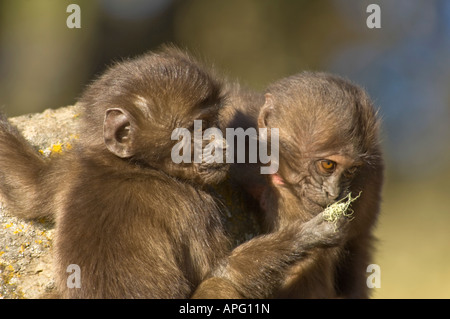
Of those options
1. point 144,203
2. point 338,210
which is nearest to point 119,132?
point 144,203

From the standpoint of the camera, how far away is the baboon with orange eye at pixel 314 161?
18.0 ft

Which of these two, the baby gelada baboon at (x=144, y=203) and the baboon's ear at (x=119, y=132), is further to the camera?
the baboon's ear at (x=119, y=132)

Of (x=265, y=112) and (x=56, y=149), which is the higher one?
(x=265, y=112)

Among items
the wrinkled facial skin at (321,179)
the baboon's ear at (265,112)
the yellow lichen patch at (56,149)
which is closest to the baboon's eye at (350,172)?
the wrinkled facial skin at (321,179)

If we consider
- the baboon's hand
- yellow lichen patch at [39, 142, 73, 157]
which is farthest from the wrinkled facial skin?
yellow lichen patch at [39, 142, 73, 157]

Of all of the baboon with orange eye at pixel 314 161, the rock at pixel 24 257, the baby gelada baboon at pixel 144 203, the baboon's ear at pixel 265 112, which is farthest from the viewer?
the baboon's ear at pixel 265 112

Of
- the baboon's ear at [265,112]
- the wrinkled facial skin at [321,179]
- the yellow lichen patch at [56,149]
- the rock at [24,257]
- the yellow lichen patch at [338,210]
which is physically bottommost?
the rock at [24,257]

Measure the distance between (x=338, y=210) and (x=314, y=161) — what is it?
552 mm

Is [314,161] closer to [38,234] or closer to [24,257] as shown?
[38,234]

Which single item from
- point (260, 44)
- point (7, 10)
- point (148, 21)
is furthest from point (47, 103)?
point (260, 44)

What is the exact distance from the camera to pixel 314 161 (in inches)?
220

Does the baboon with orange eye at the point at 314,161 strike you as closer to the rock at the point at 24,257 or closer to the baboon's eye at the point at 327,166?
the baboon's eye at the point at 327,166

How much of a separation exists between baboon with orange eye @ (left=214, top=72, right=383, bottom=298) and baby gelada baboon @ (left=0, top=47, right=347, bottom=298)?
1.46 ft

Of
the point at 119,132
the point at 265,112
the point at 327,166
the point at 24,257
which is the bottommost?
the point at 24,257
